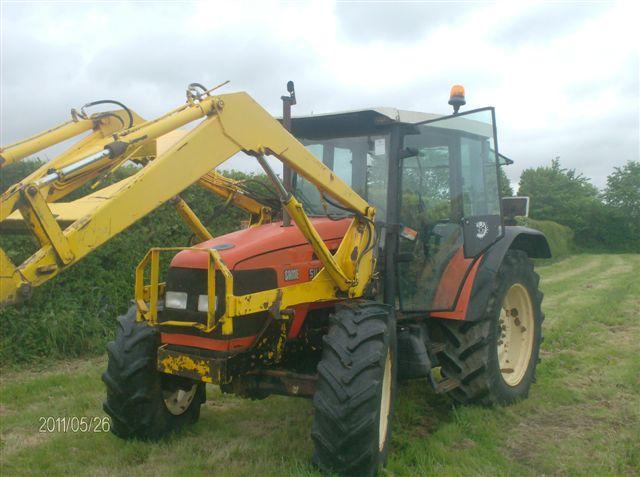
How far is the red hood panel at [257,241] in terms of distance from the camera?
359 centimetres

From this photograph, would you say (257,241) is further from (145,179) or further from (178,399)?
(178,399)

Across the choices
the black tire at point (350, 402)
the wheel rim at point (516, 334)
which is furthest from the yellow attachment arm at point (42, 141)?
the wheel rim at point (516, 334)

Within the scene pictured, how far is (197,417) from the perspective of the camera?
4453 millimetres

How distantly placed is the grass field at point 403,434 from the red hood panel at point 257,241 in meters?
1.23

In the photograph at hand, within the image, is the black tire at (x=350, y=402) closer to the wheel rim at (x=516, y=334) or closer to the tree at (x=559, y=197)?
the wheel rim at (x=516, y=334)

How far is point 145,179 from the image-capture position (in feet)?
9.11

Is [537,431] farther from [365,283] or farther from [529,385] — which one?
A: [365,283]

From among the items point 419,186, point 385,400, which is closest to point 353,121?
point 419,186

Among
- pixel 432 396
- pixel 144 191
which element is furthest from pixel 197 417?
pixel 144 191

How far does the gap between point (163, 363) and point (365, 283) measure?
138cm

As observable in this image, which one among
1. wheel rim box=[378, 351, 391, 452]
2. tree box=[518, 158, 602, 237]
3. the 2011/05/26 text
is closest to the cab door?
wheel rim box=[378, 351, 391, 452]

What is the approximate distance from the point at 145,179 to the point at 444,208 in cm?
254

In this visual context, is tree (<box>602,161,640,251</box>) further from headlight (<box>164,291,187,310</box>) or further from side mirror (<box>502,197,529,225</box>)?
headlight (<box>164,291,187,310</box>)

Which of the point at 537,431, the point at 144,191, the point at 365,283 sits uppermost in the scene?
the point at 144,191
